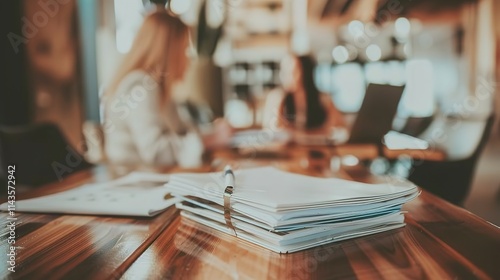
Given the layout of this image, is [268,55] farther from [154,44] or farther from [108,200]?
[108,200]

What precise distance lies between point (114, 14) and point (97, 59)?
1.25ft

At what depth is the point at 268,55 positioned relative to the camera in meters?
3.58

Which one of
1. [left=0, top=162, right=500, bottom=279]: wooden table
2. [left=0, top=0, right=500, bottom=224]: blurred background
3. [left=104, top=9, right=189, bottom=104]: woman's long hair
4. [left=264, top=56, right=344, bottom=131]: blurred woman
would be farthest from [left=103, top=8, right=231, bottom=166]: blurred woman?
[left=264, top=56, right=344, bottom=131]: blurred woman

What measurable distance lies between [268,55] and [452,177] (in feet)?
7.03

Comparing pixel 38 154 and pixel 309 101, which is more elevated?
pixel 309 101

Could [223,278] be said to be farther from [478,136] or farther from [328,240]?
[478,136]

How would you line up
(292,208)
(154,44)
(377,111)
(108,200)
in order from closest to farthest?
(292,208) < (108,200) < (377,111) < (154,44)

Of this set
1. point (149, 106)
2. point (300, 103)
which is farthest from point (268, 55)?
point (149, 106)

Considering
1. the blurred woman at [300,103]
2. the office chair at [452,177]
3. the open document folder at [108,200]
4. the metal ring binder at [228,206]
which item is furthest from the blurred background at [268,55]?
the metal ring binder at [228,206]

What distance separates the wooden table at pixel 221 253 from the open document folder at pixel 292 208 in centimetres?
2

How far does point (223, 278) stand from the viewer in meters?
0.43

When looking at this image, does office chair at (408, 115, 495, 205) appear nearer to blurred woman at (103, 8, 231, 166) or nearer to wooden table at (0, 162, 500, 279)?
blurred woman at (103, 8, 231, 166)

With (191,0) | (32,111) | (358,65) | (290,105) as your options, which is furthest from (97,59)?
(358,65)

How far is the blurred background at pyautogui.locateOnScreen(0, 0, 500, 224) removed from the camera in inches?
116
